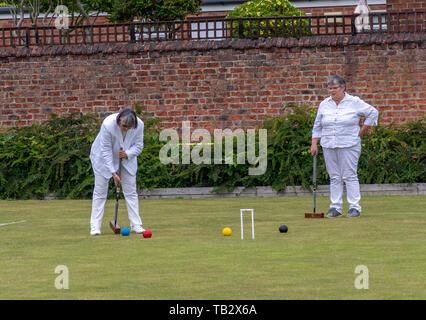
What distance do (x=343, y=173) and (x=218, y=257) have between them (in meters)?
4.49

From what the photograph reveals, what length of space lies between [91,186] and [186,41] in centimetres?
450

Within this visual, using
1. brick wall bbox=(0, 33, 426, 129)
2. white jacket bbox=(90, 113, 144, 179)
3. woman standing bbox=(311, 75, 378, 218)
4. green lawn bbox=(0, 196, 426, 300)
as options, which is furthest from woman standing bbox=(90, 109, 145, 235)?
brick wall bbox=(0, 33, 426, 129)

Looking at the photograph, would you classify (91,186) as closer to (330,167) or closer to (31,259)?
(330,167)

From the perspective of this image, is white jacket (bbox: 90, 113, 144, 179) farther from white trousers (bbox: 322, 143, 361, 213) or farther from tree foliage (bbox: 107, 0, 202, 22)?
tree foliage (bbox: 107, 0, 202, 22)

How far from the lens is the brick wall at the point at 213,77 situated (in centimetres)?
2075

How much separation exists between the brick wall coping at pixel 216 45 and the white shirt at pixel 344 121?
7.91 m

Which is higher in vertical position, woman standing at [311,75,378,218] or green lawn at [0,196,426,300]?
woman standing at [311,75,378,218]

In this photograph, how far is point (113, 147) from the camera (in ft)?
36.7

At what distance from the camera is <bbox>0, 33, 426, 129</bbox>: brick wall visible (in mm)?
20750

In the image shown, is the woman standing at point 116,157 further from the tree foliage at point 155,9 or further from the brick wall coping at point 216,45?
the tree foliage at point 155,9

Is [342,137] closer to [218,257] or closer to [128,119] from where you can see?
[128,119]

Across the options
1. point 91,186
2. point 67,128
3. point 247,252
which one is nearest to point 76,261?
point 247,252

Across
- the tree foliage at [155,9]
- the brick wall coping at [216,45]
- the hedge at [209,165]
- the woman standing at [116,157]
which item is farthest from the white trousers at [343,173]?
the tree foliage at [155,9]

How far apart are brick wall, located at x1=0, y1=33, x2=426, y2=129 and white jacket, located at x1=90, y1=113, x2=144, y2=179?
9.97 m
